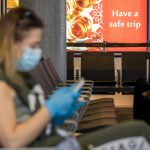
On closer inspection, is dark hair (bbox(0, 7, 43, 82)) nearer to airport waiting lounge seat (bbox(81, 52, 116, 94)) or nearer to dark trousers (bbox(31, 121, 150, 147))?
dark trousers (bbox(31, 121, 150, 147))

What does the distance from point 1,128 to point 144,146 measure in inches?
29.4

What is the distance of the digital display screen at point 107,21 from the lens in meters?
9.57

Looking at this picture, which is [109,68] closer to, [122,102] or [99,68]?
[99,68]

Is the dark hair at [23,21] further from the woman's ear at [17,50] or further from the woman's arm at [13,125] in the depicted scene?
the woman's arm at [13,125]

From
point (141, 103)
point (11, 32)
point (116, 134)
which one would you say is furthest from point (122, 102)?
point (11, 32)

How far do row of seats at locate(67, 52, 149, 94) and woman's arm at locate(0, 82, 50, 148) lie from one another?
579cm

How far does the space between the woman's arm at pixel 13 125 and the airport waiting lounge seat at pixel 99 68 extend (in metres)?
5.76

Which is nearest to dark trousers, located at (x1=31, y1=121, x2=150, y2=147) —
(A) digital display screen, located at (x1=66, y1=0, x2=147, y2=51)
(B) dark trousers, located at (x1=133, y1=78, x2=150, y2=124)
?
(B) dark trousers, located at (x1=133, y1=78, x2=150, y2=124)

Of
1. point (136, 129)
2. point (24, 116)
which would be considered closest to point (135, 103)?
point (136, 129)

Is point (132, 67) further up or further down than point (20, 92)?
further down

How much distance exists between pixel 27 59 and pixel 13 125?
308mm

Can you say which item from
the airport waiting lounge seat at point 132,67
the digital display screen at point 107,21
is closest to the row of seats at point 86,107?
the airport waiting lounge seat at point 132,67

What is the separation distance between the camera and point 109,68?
798 centimetres

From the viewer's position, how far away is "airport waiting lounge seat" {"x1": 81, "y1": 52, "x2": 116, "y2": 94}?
795 centimetres
